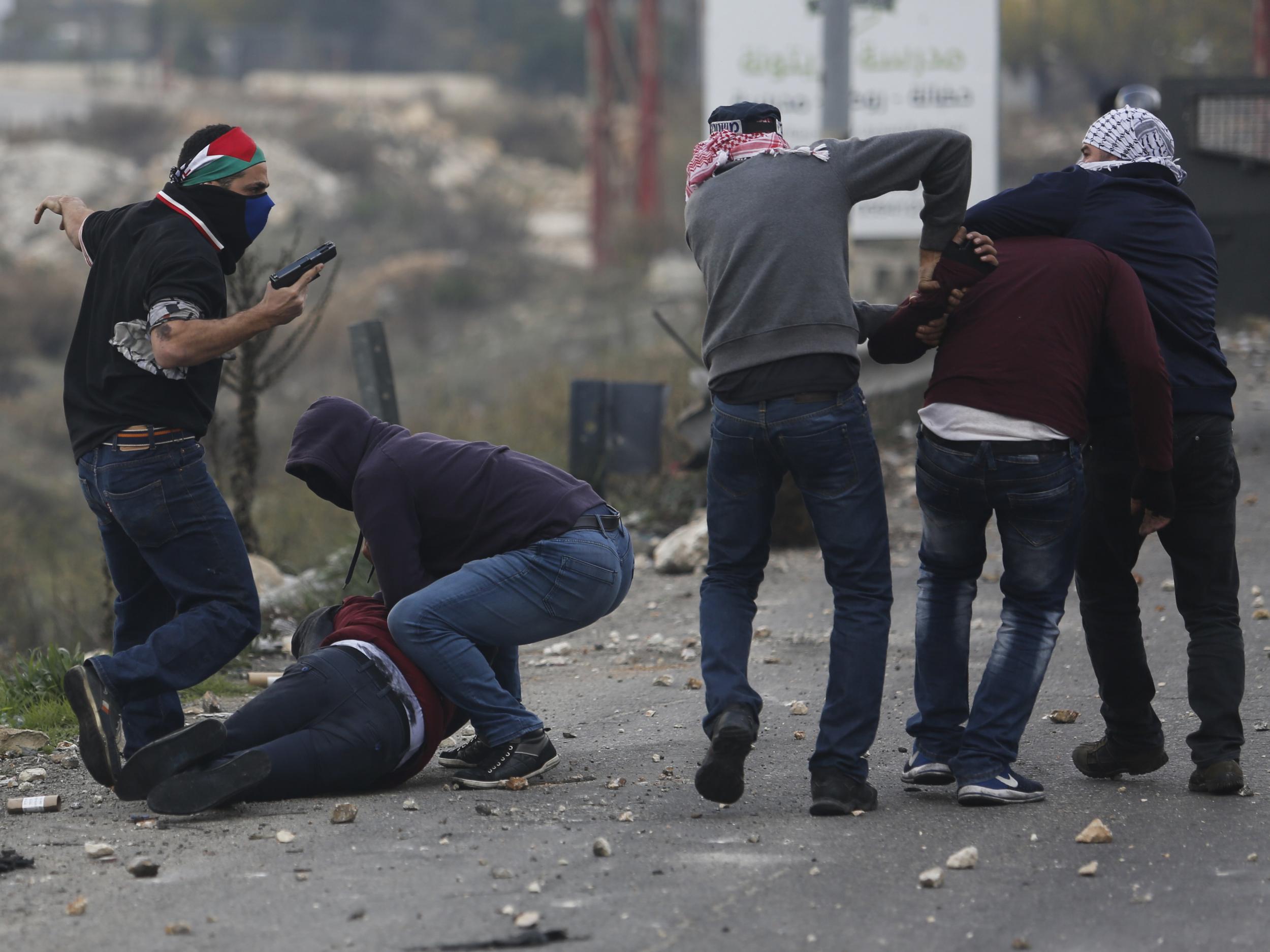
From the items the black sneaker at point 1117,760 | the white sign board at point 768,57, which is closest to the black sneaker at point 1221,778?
the black sneaker at point 1117,760

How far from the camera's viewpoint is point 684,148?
39469mm

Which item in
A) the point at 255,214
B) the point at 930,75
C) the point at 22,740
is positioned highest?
the point at 930,75

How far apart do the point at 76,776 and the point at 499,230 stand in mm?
35437

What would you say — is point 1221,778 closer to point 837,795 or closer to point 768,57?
point 837,795

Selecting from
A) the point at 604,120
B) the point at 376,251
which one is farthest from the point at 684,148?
the point at 604,120

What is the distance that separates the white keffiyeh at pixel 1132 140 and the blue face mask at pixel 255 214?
2.38 meters

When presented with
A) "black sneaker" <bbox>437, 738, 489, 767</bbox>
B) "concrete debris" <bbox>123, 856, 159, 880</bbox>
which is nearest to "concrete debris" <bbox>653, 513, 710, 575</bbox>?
"black sneaker" <bbox>437, 738, 489, 767</bbox>

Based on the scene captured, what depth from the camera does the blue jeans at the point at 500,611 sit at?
4.21 m

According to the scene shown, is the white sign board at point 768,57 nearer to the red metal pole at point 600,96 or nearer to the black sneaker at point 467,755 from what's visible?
the black sneaker at point 467,755

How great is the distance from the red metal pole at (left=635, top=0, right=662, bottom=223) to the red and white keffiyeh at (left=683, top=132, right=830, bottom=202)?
24878 millimetres

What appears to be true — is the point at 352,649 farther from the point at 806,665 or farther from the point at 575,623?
the point at 806,665

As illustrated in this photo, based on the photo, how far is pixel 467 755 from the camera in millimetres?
4547

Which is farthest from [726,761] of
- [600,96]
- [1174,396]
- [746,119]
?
[600,96]

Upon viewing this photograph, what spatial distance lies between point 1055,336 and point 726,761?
4.60 ft
